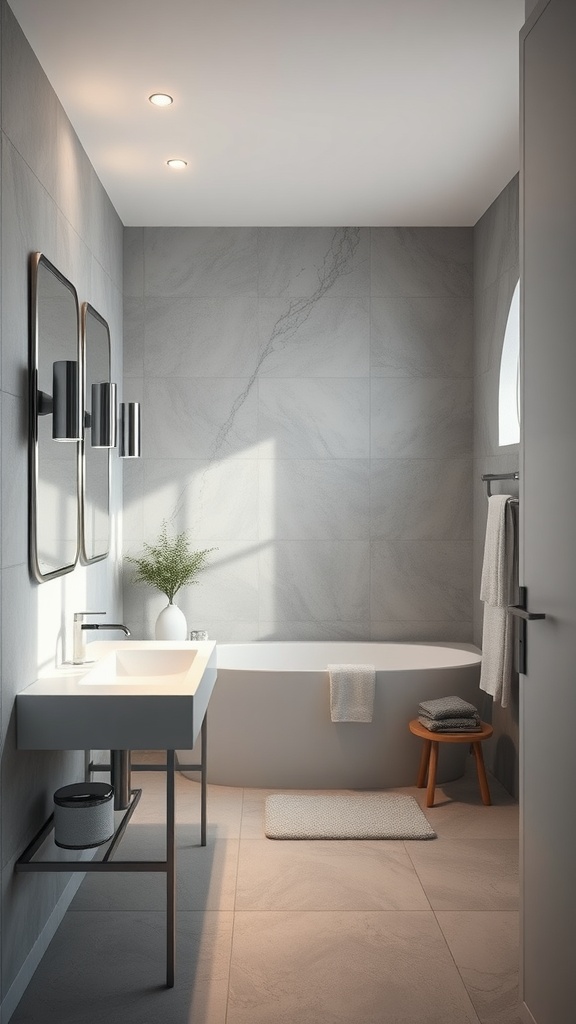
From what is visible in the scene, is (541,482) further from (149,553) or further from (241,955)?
(149,553)

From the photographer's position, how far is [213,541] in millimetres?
4824

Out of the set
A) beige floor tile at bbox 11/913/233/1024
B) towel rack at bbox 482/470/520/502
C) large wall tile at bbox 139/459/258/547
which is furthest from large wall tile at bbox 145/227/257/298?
beige floor tile at bbox 11/913/233/1024

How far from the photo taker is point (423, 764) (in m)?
4.04

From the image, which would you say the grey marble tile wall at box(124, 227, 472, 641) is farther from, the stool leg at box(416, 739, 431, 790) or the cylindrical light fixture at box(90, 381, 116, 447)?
the cylindrical light fixture at box(90, 381, 116, 447)

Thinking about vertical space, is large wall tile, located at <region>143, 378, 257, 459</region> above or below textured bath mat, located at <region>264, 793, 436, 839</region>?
above

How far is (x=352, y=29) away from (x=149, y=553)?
2862 millimetres

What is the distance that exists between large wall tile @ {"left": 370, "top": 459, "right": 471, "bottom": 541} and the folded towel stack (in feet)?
3.69

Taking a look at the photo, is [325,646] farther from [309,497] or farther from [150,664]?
[150,664]

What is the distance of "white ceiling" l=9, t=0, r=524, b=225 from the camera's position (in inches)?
103

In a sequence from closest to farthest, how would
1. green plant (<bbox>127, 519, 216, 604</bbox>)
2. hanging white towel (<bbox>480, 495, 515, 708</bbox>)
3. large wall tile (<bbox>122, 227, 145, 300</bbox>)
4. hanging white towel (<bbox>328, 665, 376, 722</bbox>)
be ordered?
1. hanging white towel (<bbox>480, 495, 515, 708</bbox>)
2. hanging white towel (<bbox>328, 665, 376, 722</bbox>)
3. green plant (<bbox>127, 519, 216, 604</bbox>)
4. large wall tile (<bbox>122, 227, 145, 300</bbox>)

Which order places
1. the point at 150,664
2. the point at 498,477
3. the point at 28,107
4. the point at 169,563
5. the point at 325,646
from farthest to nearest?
the point at 325,646 < the point at 169,563 < the point at 498,477 < the point at 150,664 < the point at 28,107

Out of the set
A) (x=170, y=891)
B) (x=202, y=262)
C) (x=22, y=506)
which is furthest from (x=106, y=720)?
(x=202, y=262)

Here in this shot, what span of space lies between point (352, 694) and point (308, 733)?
0.28 metres

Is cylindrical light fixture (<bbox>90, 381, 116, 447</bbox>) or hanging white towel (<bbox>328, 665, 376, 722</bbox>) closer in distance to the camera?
cylindrical light fixture (<bbox>90, 381, 116, 447</bbox>)
